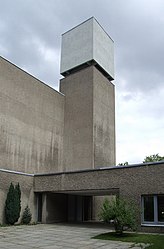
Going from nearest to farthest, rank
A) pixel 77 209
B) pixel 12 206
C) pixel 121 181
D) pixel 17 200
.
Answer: pixel 121 181
pixel 12 206
pixel 17 200
pixel 77 209

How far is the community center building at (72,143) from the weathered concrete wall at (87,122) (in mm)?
101

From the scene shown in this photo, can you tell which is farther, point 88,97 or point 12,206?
point 88,97

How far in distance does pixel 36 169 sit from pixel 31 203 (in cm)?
510

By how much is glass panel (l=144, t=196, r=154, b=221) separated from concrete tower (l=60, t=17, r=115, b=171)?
11930 mm

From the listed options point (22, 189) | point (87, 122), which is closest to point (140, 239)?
point (22, 189)

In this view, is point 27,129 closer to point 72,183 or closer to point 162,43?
point 72,183

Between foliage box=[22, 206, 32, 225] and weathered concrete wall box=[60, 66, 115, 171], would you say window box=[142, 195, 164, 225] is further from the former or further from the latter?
weathered concrete wall box=[60, 66, 115, 171]

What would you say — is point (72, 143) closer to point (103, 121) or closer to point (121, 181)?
point (103, 121)

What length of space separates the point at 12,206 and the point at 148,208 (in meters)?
9.53

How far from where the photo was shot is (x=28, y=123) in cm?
2831

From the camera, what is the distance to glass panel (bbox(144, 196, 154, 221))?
1755 centimetres

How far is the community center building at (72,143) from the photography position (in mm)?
18656

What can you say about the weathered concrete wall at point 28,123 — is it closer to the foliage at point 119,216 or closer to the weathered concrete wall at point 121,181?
the weathered concrete wall at point 121,181

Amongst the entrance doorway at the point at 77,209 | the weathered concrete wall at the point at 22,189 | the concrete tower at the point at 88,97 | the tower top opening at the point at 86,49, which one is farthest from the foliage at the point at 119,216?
the tower top opening at the point at 86,49
